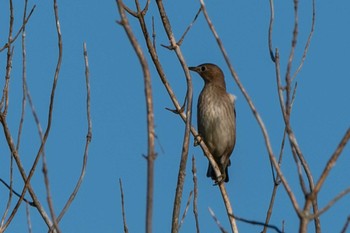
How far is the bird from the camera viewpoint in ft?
30.3

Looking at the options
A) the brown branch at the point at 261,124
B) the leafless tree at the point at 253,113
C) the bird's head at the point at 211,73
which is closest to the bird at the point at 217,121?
the bird's head at the point at 211,73

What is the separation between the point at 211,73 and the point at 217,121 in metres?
0.94

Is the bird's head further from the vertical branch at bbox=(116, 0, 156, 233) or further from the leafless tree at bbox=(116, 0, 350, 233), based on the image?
the vertical branch at bbox=(116, 0, 156, 233)

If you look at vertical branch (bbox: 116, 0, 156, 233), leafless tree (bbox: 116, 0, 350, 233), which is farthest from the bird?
vertical branch (bbox: 116, 0, 156, 233)

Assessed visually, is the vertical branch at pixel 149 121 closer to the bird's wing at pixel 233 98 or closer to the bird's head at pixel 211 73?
the bird's wing at pixel 233 98

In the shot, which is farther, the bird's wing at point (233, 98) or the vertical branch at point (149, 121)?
the bird's wing at point (233, 98)

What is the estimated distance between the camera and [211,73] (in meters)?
9.93

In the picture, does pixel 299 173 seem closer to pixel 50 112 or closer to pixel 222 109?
pixel 50 112

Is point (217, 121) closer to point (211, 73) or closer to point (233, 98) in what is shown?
point (233, 98)

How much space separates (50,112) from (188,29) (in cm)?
183

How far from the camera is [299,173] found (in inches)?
128

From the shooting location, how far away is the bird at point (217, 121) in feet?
30.3

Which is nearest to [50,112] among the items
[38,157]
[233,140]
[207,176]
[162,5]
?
[38,157]

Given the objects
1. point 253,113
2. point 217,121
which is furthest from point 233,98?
point 253,113
